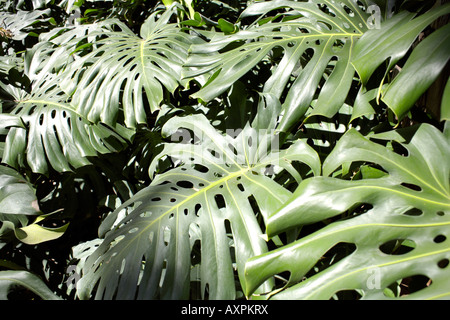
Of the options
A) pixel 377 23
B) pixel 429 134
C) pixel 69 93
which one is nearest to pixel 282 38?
pixel 377 23

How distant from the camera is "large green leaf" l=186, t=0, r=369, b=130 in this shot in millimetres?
965

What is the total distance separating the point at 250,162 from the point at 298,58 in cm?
35

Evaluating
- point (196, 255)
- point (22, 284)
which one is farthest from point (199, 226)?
point (22, 284)

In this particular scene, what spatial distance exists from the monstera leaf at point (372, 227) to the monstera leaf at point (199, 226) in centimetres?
14

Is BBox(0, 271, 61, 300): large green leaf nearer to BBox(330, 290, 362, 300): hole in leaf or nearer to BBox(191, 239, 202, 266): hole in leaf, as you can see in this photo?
BBox(191, 239, 202, 266): hole in leaf

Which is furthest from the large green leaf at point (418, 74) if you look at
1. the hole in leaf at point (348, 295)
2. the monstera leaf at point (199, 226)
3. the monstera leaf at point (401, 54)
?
the hole in leaf at point (348, 295)

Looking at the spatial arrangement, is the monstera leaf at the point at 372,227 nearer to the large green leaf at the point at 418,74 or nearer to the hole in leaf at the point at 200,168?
the large green leaf at the point at 418,74

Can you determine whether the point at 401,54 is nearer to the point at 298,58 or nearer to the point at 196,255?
the point at 298,58

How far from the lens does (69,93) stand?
4.71 ft

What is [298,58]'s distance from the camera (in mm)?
1082

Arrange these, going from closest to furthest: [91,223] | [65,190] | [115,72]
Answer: [115,72] < [65,190] < [91,223]

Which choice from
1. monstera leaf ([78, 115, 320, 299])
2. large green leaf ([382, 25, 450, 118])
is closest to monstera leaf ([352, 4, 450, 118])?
large green leaf ([382, 25, 450, 118])
